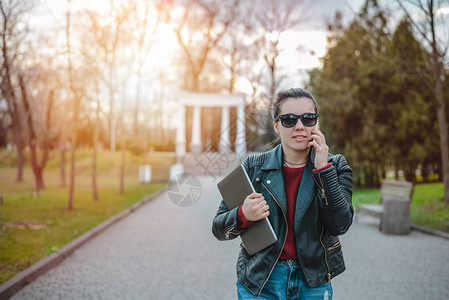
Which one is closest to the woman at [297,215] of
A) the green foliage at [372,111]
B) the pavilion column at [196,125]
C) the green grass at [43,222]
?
the green grass at [43,222]

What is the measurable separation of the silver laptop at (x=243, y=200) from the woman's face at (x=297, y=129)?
31 centimetres

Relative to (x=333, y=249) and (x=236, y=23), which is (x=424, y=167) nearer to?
(x=236, y=23)

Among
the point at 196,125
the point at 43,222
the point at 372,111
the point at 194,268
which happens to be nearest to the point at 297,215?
the point at 194,268

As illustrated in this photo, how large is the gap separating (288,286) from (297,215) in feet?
1.26

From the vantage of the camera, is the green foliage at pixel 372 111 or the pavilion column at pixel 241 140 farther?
the green foliage at pixel 372 111

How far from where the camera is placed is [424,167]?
21516mm

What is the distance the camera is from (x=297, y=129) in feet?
7.20

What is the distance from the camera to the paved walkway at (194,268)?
5656 mm

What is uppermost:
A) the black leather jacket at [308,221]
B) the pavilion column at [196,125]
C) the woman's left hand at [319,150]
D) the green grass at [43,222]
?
the woman's left hand at [319,150]

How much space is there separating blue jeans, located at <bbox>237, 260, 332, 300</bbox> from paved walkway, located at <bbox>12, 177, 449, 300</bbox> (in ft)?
6.92

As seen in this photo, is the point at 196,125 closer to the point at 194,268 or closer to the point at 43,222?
the point at 43,222

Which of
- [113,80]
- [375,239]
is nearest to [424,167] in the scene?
[375,239]

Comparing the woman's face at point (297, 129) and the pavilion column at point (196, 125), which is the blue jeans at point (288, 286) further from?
the pavilion column at point (196, 125)

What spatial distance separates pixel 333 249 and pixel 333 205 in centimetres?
30
